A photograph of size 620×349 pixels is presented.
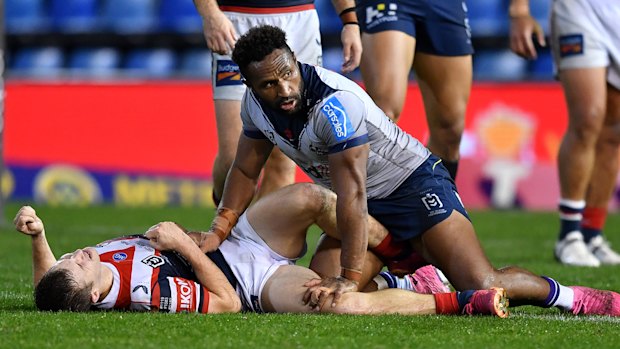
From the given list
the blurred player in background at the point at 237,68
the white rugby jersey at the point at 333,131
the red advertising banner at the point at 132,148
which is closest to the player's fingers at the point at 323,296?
the white rugby jersey at the point at 333,131

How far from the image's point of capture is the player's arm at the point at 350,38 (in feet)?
20.0

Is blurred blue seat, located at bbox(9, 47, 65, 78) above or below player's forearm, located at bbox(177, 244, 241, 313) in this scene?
above

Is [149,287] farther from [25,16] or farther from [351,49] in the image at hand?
[25,16]

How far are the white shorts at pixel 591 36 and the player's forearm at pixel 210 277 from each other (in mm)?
3370

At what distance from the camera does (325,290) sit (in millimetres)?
4785

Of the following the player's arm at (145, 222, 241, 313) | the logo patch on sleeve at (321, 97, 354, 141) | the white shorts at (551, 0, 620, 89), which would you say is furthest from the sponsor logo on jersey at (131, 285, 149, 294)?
the white shorts at (551, 0, 620, 89)

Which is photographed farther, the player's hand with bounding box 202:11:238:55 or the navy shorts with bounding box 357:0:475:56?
the navy shorts with bounding box 357:0:475:56

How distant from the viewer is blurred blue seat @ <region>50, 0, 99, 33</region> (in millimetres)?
16625

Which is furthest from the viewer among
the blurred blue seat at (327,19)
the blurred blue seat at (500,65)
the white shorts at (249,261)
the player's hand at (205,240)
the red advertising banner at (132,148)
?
the blurred blue seat at (327,19)

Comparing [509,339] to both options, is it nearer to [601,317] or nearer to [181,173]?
[601,317]

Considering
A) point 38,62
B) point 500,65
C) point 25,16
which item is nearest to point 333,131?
point 500,65

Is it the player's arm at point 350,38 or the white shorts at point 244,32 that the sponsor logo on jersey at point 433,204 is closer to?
the player's arm at point 350,38

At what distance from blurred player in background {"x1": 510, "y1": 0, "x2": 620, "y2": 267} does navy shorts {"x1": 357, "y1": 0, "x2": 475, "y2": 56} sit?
0.51 metres

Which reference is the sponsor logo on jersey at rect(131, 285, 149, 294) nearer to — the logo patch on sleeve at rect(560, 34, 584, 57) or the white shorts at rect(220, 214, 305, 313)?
the white shorts at rect(220, 214, 305, 313)
